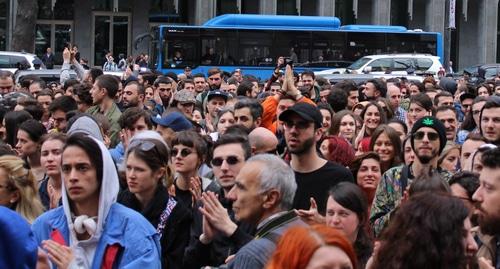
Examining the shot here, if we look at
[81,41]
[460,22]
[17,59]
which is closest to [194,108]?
[17,59]

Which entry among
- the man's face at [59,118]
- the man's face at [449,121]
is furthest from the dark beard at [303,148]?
the man's face at [59,118]

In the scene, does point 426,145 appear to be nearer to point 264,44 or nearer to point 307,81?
point 307,81

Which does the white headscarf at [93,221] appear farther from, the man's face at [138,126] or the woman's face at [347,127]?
the woman's face at [347,127]

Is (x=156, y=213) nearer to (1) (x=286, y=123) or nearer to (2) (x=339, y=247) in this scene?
(1) (x=286, y=123)

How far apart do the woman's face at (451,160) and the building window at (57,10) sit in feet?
157

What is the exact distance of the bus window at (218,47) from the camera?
39750mm

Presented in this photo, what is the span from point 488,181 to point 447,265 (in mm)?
1447

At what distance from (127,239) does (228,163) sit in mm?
1884

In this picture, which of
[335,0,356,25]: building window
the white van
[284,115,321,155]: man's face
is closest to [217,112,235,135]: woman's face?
[284,115,321,155]: man's face

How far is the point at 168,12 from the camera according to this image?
5959cm

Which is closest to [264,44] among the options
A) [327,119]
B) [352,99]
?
[352,99]

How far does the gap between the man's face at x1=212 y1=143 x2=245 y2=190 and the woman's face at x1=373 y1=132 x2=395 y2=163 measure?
3.05 meters

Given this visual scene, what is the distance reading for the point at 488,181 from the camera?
5.54m

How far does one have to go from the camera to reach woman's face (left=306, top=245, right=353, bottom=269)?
4.20 metres
